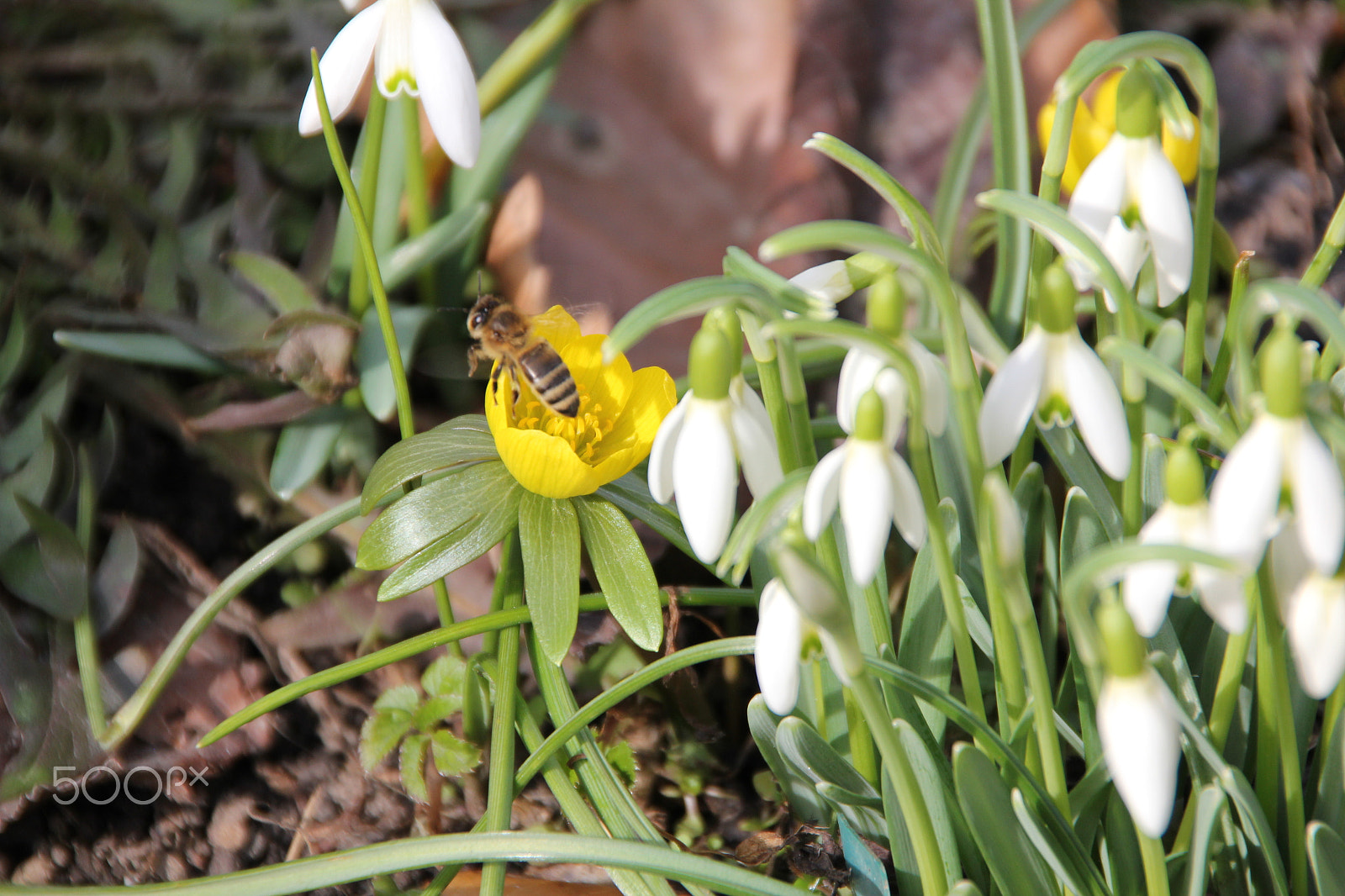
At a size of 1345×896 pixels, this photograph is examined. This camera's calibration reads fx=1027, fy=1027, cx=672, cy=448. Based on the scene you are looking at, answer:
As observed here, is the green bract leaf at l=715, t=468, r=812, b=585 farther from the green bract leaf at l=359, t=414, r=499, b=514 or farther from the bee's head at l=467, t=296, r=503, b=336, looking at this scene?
the bee's head at l=467, t=296, r=503, b=336

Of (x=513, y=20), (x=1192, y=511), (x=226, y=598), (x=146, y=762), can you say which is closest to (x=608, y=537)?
(x=226, y=598)

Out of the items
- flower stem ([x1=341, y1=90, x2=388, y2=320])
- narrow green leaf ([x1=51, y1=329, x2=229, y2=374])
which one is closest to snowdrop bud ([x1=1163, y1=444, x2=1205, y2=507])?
flower stem ([x1=341, y1=90, x2=388, y2=320])

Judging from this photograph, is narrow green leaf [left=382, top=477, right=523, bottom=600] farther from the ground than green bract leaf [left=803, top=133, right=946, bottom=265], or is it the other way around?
green bract leaf [left=803, top=133, right=946, bottom=265]

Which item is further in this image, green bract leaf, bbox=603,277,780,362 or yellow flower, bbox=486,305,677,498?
yellow flower, bbox=486,305,677,498

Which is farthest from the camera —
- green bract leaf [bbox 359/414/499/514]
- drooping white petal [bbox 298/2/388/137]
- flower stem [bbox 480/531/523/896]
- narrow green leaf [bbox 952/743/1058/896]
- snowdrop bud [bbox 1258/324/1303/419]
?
green bract leaf [bbox 359/414/499/514]

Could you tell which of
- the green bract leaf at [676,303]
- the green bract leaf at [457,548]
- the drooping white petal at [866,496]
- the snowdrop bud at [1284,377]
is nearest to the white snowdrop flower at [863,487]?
the drooping white petal at [866,496]

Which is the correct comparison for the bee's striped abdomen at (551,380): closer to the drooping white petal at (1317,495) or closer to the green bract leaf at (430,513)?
the green bract leaf at (430,513)

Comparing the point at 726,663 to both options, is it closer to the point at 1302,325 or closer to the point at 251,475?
the point at 251,475
